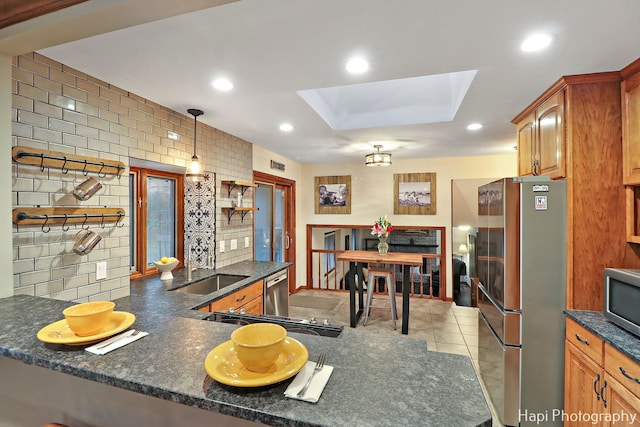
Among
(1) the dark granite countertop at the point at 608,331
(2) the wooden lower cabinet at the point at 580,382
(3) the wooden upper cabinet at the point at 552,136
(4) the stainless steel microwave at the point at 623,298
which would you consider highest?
(3) the wooden upper cabinet at the point at 552,136

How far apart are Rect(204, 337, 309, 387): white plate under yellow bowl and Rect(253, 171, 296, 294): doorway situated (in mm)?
3064

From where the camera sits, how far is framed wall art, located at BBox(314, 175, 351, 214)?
5.44 m

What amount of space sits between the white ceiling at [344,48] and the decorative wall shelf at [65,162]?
548 mm

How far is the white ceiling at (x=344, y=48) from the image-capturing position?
130cm

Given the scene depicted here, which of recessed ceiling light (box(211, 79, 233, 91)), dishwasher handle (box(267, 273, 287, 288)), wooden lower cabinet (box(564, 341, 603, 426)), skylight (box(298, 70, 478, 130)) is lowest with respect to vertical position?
wooden lower cabinet (box(564, 341, 603, 426))

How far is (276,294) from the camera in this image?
3176 millimetres

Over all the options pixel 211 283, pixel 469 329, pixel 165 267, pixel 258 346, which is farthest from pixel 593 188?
pixel 165 267

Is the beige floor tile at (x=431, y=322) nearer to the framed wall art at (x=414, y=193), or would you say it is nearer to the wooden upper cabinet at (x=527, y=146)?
the framed wall art at (x=414, y=193)

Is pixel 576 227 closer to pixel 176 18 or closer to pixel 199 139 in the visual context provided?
pixel 176 18

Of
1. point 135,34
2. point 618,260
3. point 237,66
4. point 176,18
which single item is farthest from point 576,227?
point 135,34

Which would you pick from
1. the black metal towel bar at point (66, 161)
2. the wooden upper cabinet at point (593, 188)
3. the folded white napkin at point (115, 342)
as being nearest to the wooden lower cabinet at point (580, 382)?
the wooden upper cabinet at point (593, 188)

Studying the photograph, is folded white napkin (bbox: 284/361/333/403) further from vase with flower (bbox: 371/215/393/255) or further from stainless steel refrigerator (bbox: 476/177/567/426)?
vase with flower (bbox: 371/215/393/255)

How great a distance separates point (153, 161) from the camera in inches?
94.0

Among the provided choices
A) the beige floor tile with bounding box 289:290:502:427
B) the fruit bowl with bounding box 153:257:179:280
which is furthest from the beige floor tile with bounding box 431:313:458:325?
the fruit bowl with bounding box 153:257:179:280
